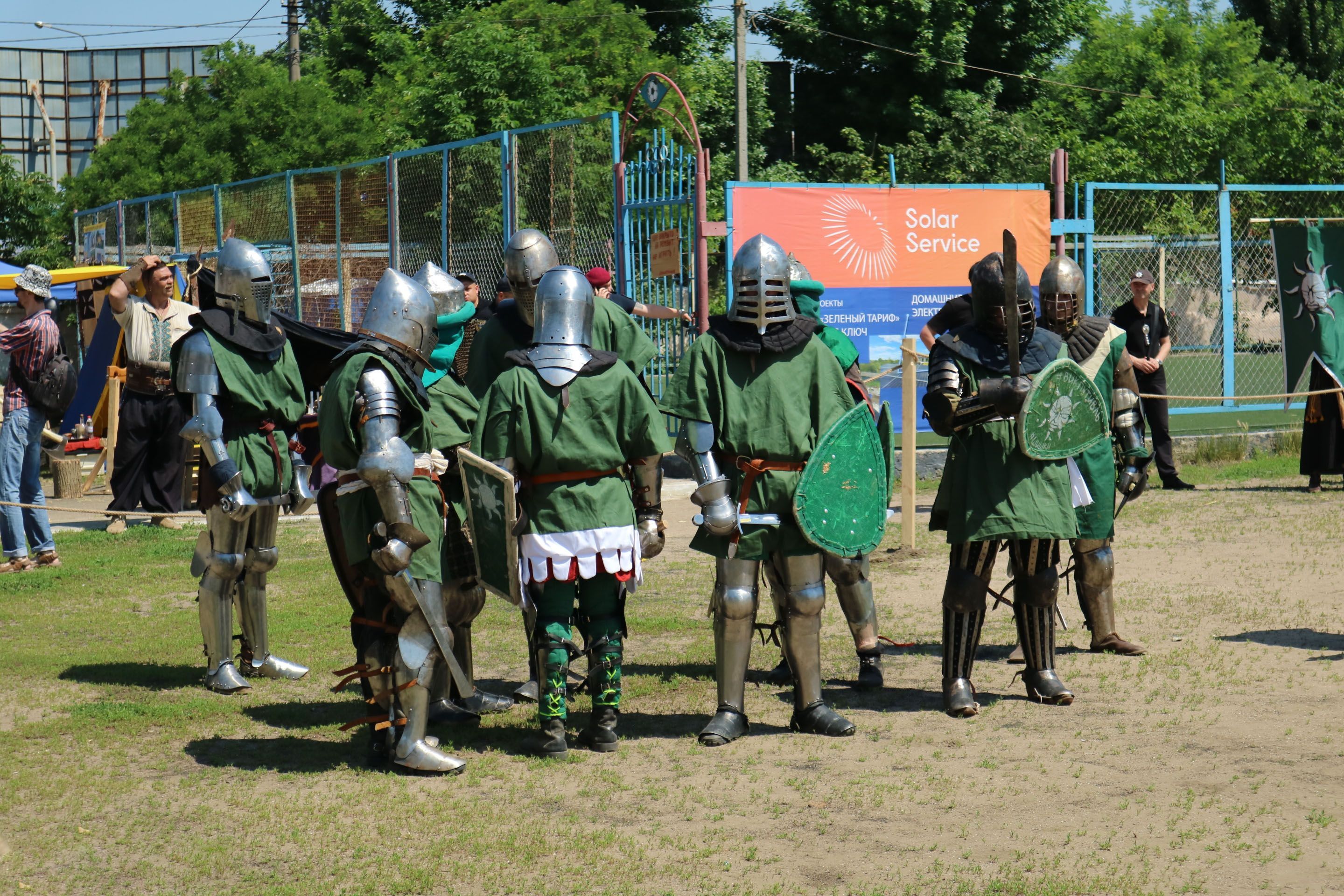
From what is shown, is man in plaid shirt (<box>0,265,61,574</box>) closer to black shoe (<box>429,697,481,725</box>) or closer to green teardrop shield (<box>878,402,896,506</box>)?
black shoe (<box>429,697,481,725</box>)

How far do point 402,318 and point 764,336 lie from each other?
4.23 feet

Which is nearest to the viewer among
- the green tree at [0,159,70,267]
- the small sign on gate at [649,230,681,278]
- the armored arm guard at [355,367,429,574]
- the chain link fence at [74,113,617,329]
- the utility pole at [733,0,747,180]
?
the armored arm guard at [355,367,429,574]

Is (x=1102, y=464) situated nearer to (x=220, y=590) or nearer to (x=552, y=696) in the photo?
(x=552, y=696)

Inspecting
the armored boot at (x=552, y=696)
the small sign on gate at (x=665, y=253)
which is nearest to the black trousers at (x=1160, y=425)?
the small sign on gate at (x=665, y=253)

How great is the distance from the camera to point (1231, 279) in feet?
43.1

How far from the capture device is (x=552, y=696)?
5.08 m

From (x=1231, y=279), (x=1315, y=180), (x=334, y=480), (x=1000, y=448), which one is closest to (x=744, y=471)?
(x=1000, y=448)

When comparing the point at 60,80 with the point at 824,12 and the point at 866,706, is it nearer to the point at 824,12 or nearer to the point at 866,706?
the point at 824,12

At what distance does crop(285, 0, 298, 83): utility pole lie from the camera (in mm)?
28734

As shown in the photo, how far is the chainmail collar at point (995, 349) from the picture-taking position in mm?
5625

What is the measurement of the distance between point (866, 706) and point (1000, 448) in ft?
3.81

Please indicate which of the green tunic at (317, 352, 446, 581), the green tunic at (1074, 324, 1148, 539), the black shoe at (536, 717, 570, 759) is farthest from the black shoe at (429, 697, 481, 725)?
the green tunic at (1074, 324, 1148, 539)

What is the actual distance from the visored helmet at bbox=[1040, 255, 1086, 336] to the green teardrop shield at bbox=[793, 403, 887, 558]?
4.83 feet

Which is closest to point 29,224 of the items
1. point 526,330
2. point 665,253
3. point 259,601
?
point 665,253
